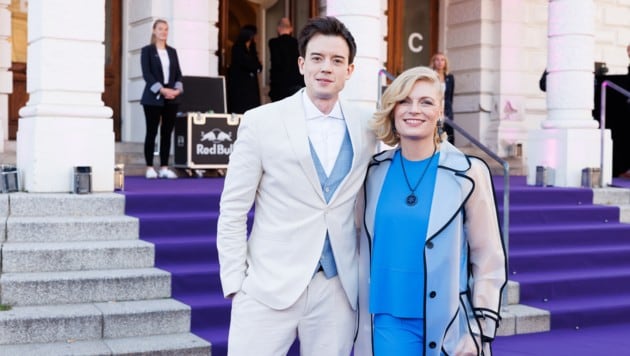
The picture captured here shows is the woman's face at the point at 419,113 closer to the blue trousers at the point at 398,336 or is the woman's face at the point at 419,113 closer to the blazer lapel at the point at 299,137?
the blazer lapel at the point at 299,137

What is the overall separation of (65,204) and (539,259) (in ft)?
13.6

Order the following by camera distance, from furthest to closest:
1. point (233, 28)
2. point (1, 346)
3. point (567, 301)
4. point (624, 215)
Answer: point (233, 28), point (624, 215), point (567, 301), point (1, 346)

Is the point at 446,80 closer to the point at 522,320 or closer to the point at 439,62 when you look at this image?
the point at 439,62

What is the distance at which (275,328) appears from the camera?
10.5 ft

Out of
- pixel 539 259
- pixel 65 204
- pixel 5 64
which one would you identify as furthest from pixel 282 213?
pixel 5 64

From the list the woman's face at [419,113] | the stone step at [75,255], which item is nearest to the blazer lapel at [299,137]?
the woman's face at [419,113]

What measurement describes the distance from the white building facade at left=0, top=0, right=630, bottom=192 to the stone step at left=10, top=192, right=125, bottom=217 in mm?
378

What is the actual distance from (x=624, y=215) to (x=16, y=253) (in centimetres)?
645

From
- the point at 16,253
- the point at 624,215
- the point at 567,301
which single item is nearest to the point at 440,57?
the point at 624,215

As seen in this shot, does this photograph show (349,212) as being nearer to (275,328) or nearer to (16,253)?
(275,328)

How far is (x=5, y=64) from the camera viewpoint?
36.2ft

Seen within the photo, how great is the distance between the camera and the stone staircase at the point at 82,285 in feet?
18.2

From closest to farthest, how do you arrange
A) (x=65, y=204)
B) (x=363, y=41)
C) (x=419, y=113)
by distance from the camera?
(x=419, y=113) < (x=65, y=204) < (x=363, y=41)

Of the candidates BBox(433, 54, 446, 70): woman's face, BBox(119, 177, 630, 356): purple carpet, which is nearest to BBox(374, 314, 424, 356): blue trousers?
BBox(119, 177, 630, 356): purple carpet
